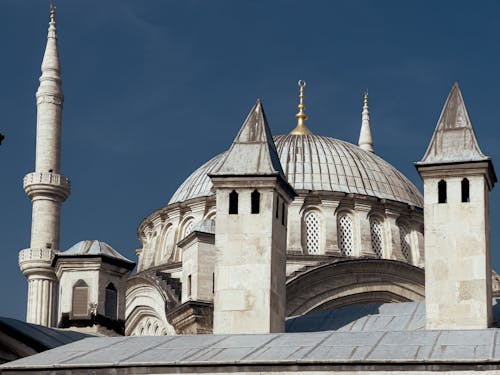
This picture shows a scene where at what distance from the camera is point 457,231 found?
125ft

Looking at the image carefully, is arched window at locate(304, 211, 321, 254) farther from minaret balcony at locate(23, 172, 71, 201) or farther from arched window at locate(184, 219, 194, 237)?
minaret balcony at locate(23, 172, 71, 201)

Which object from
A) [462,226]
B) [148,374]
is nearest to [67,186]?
[462,226]

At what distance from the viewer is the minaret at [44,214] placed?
60.9 metres

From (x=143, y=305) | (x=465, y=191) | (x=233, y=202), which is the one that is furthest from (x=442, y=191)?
(x=143, y=305)

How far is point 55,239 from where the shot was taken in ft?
202

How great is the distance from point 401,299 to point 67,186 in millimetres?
12596

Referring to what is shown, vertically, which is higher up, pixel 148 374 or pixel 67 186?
pixel 67 186

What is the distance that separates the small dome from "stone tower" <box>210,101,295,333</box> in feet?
24.8

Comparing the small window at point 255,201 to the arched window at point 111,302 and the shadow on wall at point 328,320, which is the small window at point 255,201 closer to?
the shadow on wall at point 328,320

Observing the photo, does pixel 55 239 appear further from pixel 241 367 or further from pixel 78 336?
pixel 241 367

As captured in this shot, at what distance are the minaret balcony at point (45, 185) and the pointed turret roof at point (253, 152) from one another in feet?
68.0

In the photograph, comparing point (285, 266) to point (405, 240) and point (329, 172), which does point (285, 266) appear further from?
point (405, 240)

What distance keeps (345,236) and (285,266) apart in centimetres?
2001

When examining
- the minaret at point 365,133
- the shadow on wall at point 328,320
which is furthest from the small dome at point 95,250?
the minaret at point 365,133
